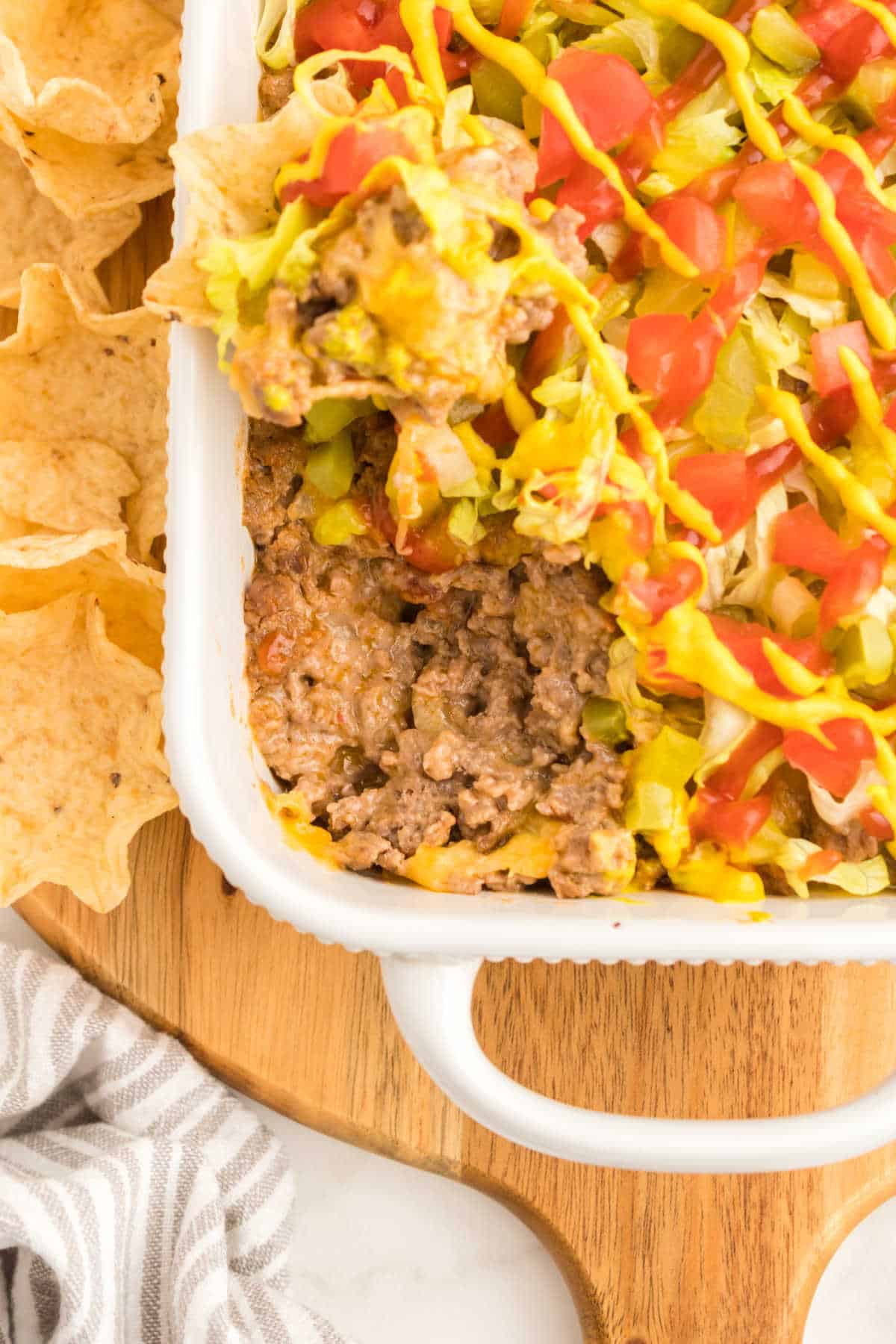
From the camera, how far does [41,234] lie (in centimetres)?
240

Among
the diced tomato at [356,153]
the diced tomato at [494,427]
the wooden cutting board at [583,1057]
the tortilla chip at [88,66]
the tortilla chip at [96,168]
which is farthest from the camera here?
the wooden cutting board at [583,1057]

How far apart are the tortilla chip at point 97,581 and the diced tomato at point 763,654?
0.89 metres

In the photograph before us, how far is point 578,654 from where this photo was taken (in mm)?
1867

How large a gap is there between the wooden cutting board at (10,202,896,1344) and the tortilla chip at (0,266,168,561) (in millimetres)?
159

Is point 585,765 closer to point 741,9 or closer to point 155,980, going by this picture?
point 155,980

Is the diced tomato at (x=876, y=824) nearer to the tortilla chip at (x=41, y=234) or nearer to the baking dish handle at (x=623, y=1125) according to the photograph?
the baking dish handle at (x=623, y=1125)

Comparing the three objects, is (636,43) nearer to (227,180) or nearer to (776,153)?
(776,153)

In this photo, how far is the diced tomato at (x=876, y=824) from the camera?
182 centimetres

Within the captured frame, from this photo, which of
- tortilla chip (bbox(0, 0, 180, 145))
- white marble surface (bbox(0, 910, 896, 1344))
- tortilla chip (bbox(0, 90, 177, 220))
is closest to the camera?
tortilla chip (bbox(0, 0, 180, 145))

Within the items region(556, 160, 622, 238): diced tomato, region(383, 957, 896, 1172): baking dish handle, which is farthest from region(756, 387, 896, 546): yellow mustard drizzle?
region(383, 957, 896, 1172): baking dish handle

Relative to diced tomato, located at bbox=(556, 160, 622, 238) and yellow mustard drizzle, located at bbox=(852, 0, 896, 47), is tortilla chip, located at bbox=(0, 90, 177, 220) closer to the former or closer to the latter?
diced tomato, located at bbox=(556, 160, 622, 238)

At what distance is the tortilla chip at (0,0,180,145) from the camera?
2.10 metres

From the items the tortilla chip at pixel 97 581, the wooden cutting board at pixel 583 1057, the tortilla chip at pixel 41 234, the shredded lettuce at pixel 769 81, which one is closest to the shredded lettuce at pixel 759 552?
the shredded lettuce at pixel 769 81

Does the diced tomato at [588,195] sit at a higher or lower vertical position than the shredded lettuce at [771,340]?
higher
